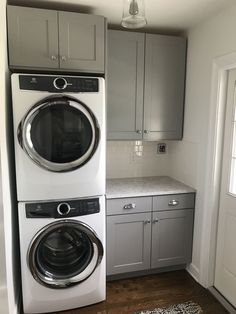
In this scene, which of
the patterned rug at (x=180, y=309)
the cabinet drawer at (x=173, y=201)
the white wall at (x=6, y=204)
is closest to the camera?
the white wall at (x=6, y=204)

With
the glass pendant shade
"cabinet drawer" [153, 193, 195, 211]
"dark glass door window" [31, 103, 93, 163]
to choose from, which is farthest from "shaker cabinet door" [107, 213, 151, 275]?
the glass pendant shade

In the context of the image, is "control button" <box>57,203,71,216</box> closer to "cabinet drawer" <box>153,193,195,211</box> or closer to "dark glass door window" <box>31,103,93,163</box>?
"dark glass door window" <box>31,103,93,163</box>

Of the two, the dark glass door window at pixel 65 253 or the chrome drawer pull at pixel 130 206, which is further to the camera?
the chrome drawer pull at pixel 130 206

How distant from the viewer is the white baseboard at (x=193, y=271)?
8.27 feet

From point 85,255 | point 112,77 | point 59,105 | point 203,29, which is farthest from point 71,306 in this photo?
point 203,29

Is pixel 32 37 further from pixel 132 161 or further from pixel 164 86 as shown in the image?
pixel 132 161

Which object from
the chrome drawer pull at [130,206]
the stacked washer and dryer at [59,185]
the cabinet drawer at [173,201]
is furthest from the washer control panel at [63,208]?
the cabinet drawer at [173,201]

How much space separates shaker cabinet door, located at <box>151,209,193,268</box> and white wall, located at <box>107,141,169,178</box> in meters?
0.65

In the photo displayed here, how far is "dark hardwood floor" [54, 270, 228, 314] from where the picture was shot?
216 cm

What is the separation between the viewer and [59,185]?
6.37 ft

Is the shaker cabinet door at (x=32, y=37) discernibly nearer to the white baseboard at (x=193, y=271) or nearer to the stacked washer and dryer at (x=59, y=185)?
the stacked washer and dryer at (x=59, y=185)

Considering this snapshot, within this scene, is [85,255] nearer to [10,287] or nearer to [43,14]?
[10,287]

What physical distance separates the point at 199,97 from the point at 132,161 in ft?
3.21

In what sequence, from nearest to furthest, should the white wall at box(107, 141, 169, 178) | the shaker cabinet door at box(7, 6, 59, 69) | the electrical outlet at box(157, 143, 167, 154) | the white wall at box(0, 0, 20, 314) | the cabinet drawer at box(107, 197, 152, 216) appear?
the white wall at box(0, 0, 20, 314)
the shaker cabinet door at box(7, 6, 59, 69)
the cabinet drawer at box(107, 197, 152, 216)
the white wall at box(107, 141, 169, 178)
the electrical outlet at box(157, 143, 167, 154)
